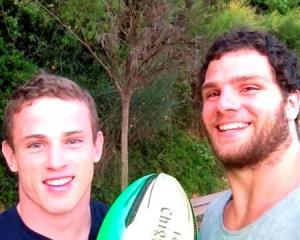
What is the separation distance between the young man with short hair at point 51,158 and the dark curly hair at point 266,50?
55 centimetres

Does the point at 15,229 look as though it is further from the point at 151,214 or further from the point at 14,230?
the point at 151,214

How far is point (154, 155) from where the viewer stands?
9.91 meters

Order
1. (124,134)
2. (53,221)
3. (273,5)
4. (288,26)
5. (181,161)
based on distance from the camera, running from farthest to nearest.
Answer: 1. (273,5)
2. (288,26)
3. (181,161)
4. (124,134)
5. (53,221)

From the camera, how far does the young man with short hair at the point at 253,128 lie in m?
2.18

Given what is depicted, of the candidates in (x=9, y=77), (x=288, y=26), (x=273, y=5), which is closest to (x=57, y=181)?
(x=9, y=77)

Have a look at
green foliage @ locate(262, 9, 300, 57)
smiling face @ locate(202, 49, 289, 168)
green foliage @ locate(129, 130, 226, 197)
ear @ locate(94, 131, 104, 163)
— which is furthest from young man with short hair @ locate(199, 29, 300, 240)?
green foliage @ locate(262, 9, 300, 57)

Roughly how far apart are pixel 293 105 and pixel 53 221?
98 centimetres

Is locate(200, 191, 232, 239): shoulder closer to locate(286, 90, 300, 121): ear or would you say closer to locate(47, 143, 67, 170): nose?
locate(286, 90, 300, 121): ear

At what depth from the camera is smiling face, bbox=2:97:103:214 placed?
2.21 meters

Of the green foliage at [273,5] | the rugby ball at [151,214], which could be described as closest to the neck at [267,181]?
the rugby ball at [151,214]

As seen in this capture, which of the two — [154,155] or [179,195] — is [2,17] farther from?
[179,195]

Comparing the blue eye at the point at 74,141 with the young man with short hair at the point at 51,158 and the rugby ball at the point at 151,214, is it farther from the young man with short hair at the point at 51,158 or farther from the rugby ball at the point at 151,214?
the rugby ball at the point at 151,214

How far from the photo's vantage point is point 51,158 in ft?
7.16

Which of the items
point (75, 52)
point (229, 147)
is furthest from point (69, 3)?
point (229, 147)
